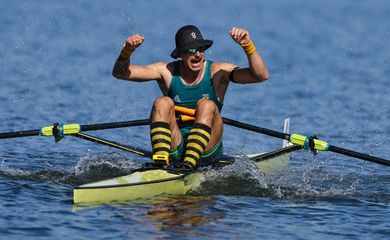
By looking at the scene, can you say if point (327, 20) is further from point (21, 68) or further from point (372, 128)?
point (372, 128)

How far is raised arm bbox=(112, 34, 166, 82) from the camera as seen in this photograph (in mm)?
14562

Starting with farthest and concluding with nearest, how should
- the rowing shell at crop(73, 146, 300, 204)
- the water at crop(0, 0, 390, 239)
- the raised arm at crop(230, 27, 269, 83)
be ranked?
the raised arm at crop(230, 27, 269, 83) → the rowing shell at crop(73, 146, 300, 204) → the water at crop(0, 0, 390, 239)

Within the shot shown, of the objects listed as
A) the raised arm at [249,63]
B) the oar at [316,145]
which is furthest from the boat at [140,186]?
the raised arm at [249,63]

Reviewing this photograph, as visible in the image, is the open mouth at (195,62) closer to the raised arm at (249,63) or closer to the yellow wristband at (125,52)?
the raised arm at (249,63)

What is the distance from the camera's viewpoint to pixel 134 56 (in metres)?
32.7

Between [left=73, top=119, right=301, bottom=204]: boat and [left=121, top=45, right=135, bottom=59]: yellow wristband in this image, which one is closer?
[left=73, top=119, right=301, bottom=204]: boat

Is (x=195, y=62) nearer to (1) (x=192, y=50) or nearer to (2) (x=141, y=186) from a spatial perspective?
(1) (x=192, y=50)

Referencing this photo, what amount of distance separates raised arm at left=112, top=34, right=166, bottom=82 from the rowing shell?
5.22 feet

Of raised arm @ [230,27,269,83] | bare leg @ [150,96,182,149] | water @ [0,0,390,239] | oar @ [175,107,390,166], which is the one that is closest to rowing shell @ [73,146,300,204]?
water @ [0,0,390,239]

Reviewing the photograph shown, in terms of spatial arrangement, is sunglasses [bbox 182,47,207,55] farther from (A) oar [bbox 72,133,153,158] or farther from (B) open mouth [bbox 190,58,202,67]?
(A) oar [bbox 72,133,153,158]

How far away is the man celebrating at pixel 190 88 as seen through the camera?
14430mm

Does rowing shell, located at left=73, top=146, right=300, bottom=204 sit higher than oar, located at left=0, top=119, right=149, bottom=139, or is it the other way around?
oar, located at left=0, top=119, right=149, bottom=139

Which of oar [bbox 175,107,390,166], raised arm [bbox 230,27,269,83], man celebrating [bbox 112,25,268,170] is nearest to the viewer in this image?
raised arm [bbox 230,27,269,83]

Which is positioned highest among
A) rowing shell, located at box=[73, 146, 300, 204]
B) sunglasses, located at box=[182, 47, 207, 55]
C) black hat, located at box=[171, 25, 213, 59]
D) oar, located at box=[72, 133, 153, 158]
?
black hat, located at box=[171, 25, 213, 59]
